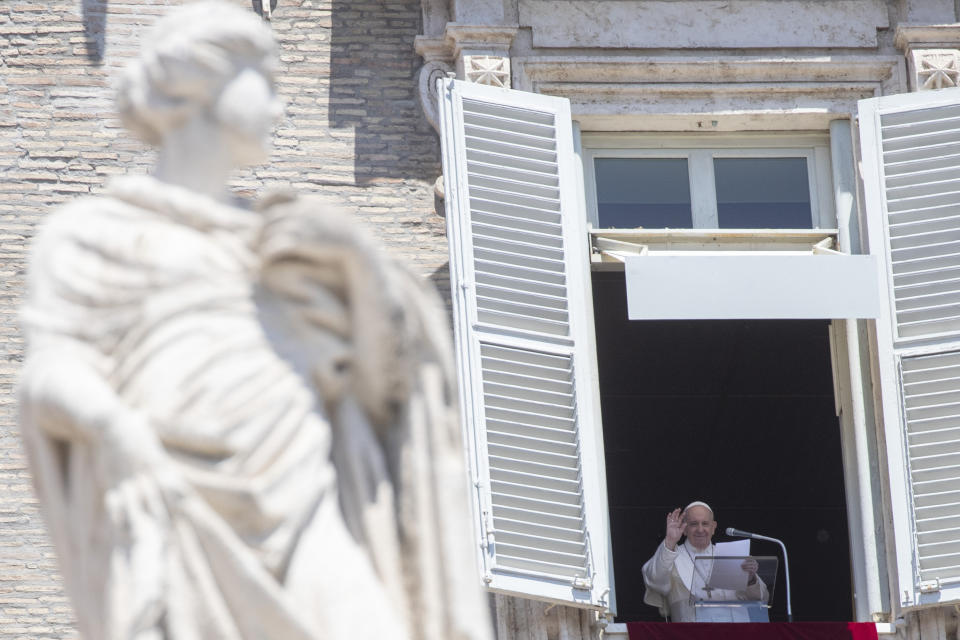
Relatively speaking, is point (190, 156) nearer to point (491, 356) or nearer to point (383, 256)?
point (383, 256)

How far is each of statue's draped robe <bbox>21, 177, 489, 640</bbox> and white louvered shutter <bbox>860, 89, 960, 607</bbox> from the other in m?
5.85

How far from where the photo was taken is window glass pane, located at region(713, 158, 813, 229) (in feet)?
37.2

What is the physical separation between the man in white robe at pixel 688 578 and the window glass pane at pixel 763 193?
117 centimetres

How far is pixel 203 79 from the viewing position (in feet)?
16.3

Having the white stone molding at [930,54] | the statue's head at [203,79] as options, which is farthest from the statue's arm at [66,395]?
the white stone molding at [930,54]

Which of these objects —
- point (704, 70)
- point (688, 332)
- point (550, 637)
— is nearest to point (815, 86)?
point (704, 70)

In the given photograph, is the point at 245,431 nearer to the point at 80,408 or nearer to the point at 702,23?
the point at 80,408

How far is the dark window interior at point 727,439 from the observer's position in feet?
49.6

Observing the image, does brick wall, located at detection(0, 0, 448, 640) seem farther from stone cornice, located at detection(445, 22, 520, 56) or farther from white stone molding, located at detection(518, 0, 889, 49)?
white stone molding, located at detection(518, 0, 889, 49)

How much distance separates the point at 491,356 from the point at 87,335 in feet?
18.5

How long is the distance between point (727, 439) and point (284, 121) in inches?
233

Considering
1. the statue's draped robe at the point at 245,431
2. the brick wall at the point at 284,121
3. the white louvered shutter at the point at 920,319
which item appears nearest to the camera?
the statue's draped robe at the point at 245,431

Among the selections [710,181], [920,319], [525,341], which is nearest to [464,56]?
[710,181]

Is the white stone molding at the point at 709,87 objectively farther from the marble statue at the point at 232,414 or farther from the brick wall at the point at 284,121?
the marble statue at the point at 232,414
